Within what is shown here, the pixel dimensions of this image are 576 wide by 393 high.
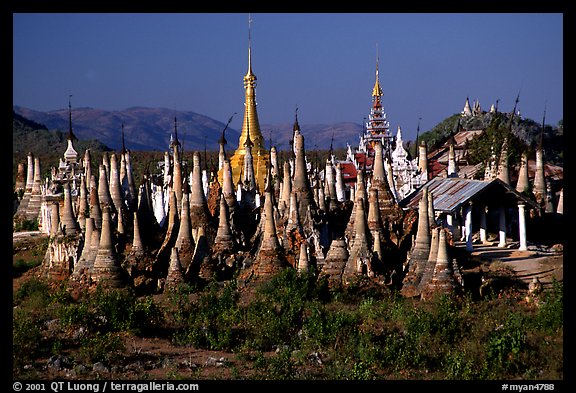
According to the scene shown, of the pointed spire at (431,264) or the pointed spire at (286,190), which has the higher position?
the pointed spire at (286,190)

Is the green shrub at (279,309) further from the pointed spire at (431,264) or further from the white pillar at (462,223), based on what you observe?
the white pillar at (462,223)

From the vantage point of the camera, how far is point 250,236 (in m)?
30.8

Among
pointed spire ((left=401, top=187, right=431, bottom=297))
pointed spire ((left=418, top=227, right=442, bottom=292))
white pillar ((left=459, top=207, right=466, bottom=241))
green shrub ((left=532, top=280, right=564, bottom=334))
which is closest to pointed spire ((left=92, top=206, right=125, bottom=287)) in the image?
pointed spire ((left=401, top=187, right=431, bottom=297))

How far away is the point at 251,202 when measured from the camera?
1347 inches

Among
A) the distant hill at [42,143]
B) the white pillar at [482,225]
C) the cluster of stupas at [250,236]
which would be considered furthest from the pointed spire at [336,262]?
the distant hill at [42,143]

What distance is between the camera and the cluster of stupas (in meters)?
25.9

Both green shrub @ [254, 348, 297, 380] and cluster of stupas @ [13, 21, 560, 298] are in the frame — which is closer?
green shrub @ [254, 348, 297, 380]

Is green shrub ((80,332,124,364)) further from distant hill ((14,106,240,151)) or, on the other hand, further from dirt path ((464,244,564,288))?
distant hill ((14,106,240,151))

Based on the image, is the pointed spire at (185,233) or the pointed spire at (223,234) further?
the pointed spire at (223,234)

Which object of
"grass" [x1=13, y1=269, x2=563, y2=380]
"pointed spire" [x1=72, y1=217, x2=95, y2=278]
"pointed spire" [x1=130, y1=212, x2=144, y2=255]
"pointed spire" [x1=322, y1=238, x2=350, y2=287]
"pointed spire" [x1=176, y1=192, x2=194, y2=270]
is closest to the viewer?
"grass" [x1=13, y1=269, x2=563, y2=380]

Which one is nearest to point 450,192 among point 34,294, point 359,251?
point 359,251

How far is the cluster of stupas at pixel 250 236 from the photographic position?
25.9 meters

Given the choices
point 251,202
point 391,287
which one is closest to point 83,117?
point 251,202
